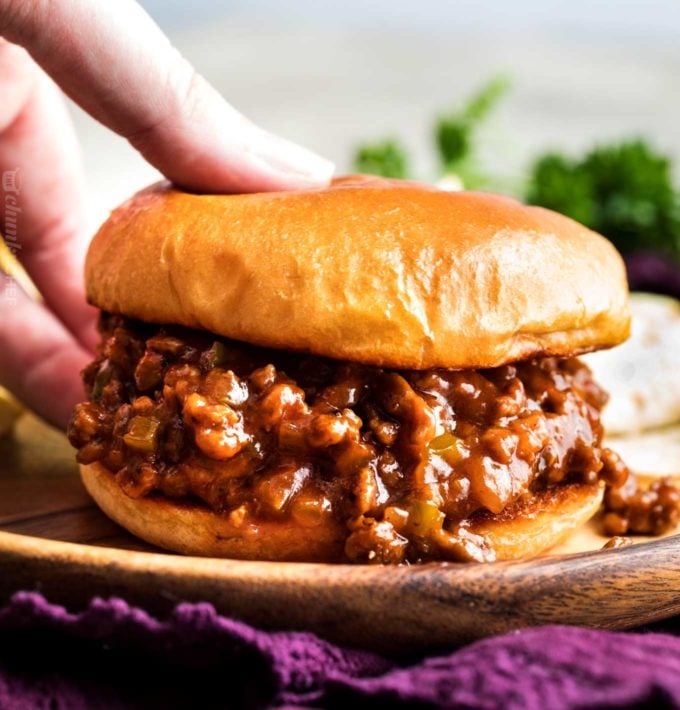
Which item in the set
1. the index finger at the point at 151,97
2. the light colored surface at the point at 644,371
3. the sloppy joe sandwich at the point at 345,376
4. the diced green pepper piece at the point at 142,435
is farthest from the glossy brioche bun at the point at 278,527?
the light colored surface at the point at 644,371

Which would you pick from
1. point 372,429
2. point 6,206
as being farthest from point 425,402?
point 6,206

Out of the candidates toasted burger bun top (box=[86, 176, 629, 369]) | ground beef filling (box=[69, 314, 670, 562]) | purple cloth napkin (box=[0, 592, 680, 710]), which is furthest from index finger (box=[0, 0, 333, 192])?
purple cloth napkin (box=[0, 592, 680, 710])

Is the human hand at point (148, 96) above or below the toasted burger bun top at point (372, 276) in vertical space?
above

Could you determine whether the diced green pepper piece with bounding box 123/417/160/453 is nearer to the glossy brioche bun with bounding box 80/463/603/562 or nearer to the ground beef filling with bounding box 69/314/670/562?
the ground beef filling with bounding box 69/314/670/562

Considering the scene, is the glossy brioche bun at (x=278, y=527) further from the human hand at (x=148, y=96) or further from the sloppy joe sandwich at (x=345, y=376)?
the human hand at (x=148, y=96)

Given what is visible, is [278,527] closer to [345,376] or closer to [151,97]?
[345,376]

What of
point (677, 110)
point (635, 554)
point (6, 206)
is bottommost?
point (677, 110)

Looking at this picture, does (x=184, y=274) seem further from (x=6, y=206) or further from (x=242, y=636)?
(x=6, y=206)
